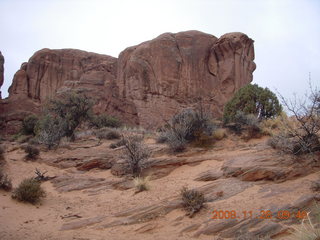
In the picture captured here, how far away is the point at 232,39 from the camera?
2775 cm

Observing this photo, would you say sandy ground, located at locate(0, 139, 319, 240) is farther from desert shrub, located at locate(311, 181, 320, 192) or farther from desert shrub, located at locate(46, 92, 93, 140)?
desert shrub, located at locate(46, 92, 93, 140)

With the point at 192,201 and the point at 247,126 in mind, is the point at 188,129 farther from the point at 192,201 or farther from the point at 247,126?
the point at 192,201

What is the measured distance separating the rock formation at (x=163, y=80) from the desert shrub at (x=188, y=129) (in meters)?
14.0

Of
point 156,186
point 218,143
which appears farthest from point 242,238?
point 218,143

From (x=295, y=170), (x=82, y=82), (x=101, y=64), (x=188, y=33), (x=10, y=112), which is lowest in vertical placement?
(x=295, y=170)

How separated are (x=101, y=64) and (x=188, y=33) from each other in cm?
1047

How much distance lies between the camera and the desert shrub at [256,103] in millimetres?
14523

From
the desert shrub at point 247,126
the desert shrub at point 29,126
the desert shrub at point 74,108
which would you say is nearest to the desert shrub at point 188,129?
the desert shrub at point 247,126

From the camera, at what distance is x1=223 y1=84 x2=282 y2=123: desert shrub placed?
14523 millimetres

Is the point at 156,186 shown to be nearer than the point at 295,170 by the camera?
No

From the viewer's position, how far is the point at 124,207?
268 inches

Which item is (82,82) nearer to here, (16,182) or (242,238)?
(16,182)

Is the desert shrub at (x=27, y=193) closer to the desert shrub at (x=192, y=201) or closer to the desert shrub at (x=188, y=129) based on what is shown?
the desert shrub at (x=192, y=201)

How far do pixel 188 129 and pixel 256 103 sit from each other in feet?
19.2
